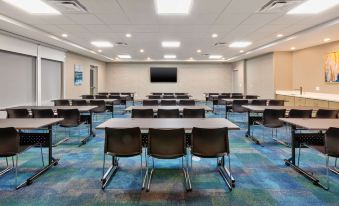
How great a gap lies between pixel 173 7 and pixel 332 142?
3.63 metres

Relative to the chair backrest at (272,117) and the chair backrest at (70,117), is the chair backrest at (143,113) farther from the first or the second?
the chair backrest at (272,117)

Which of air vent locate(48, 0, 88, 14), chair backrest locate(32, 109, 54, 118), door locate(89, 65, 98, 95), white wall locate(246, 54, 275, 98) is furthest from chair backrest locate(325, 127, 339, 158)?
door locate(89, 65, 98, 95)

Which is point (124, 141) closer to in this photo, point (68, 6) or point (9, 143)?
point (9, 143)

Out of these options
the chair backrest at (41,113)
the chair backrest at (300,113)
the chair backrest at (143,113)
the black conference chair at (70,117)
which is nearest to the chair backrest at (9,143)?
the chair backrest at (41,113)

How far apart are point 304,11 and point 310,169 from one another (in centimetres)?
333

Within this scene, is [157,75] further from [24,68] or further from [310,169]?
[310,169]

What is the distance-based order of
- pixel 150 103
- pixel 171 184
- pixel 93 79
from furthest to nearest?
1. pixel 93 79
2. pixel 150 103
3. pixel 171 184

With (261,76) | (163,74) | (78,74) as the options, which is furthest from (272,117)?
(163,74)

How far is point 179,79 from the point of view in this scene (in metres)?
17.9

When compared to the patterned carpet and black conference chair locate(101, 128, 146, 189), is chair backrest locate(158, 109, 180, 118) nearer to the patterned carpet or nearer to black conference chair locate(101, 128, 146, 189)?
the patterned carpet

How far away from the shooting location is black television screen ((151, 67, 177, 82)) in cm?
1777

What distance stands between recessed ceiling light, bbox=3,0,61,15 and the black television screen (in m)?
12.5

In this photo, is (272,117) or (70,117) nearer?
(272,117)

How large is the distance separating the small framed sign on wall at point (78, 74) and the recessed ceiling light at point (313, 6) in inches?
390
